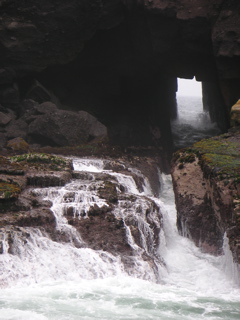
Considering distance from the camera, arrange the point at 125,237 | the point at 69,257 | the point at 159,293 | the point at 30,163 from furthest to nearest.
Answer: the point at 30,163, the point at 125,237, the point at 69,257, the point at 159,293

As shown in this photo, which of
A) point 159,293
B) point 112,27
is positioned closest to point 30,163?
point 159,293

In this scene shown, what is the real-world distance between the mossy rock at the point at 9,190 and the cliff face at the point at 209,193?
18.4ft

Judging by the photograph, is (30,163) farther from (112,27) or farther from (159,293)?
(112,27)

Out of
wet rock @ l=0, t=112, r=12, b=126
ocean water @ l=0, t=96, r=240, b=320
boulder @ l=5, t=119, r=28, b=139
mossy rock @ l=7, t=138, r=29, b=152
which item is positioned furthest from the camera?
wet rock @ l=0, t=112, r=12, b=126

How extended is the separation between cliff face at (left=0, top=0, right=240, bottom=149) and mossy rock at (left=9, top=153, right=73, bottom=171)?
36.7 ft

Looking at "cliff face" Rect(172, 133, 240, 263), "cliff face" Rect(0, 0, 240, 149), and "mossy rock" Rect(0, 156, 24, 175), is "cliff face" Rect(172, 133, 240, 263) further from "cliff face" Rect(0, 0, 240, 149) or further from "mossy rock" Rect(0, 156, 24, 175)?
"cliff face" Rect(0, 0, 240, 149)

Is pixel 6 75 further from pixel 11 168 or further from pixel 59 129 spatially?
pixel 11 168

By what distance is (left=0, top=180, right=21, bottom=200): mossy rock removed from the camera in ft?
45.5

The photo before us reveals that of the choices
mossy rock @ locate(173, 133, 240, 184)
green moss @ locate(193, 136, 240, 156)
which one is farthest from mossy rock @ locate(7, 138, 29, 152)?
green moss @ locate(193, 136, 240, 156)

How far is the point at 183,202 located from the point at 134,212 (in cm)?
237

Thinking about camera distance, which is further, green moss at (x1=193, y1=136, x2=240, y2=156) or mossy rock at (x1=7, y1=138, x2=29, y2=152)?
mossy rock at (x1=7, y1=138, x2=29, y2=152)

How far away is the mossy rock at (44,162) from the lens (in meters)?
18.4

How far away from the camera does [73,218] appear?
45.8ft

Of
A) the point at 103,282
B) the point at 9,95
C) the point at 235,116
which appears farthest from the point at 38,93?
the point at 103,282
